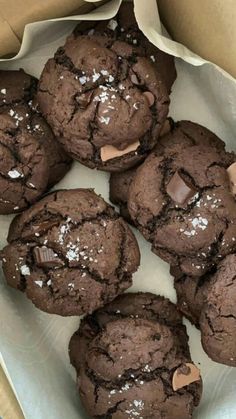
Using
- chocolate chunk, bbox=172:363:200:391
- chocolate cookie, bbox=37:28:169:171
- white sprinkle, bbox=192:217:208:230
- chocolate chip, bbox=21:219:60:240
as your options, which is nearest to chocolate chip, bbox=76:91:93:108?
chocolate cookie, bbox=37:28:169:171

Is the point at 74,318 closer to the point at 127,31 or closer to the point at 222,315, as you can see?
the point at 222,315

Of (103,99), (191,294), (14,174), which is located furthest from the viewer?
(191,294)

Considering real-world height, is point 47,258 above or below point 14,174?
below

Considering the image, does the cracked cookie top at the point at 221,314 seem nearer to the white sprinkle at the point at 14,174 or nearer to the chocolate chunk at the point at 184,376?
the chocolate chunk at the point at 184,376

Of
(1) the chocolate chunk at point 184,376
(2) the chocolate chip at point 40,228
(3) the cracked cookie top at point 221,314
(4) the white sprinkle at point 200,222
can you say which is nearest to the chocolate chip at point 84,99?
(2) the chocolate chip at point 40,228

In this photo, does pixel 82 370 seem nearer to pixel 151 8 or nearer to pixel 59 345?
pixel 59 345

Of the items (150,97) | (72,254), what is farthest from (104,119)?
(72,254)

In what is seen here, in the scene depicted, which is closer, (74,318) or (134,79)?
(134,79)
